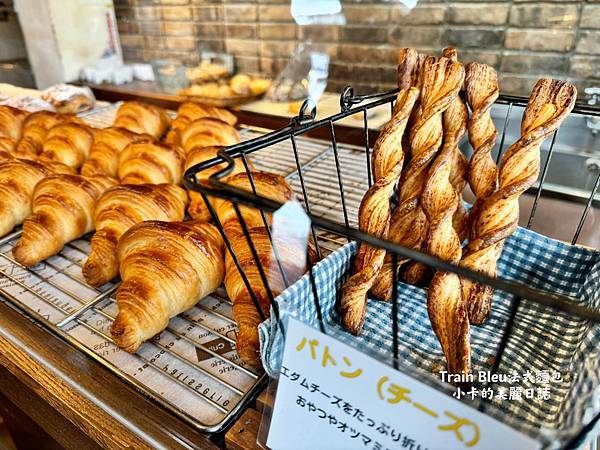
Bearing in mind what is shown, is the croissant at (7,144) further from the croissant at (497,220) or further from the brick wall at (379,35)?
the brick wall at (379,35)

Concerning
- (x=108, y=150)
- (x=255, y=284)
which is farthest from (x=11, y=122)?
(x=255, y=284)

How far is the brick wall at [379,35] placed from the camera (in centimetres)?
194

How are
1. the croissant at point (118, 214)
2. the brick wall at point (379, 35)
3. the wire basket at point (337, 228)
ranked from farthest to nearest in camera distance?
the brick wall at point (379, 35) → the croissant at point (118, 214) → the wire basket at point (337, 228)

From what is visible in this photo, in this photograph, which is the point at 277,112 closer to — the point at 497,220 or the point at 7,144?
the point at 7,144

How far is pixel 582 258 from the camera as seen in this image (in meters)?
0.79

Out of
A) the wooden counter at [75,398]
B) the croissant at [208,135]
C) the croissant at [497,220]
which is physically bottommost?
the wooden counter at [75,398]

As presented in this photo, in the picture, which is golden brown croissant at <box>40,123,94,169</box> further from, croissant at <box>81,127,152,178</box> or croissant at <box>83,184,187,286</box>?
croissant at <box>83,184,187,286</box>

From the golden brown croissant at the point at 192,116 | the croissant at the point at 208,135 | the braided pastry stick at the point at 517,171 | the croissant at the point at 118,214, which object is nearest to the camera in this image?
the braided pastry stick at the point at 517,171

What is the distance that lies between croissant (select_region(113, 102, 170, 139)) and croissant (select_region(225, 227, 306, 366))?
1.02 m

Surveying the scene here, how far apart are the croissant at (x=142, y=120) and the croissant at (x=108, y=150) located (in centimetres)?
16

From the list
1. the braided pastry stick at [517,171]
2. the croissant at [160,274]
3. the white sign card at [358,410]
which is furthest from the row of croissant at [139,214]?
the braided pastry stick at [517,171]

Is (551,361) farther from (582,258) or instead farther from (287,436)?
(287,436)

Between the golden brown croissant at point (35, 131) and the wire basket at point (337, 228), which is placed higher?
the wire basket at point (337, 228)

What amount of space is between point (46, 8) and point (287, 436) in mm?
2805
